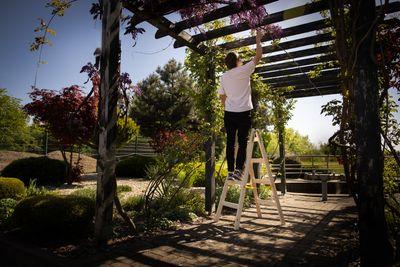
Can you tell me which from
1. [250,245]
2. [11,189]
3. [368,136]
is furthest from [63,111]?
[368,136]

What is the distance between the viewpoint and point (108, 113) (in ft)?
9.82

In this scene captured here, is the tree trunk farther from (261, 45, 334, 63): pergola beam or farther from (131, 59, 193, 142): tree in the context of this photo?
(131, 59, 193, 142): tree

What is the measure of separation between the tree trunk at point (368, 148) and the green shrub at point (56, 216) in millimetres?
2871

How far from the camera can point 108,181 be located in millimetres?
2980

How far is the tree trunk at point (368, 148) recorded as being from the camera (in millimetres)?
2189

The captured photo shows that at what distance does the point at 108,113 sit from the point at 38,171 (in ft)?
23.9

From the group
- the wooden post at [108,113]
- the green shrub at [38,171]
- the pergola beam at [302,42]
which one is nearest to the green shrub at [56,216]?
the wooden post at [108,113]

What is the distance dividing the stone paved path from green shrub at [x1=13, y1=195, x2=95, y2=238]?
2.39 feet

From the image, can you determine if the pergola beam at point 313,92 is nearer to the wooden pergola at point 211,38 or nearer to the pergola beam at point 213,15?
the wooden pergola at point 211,38

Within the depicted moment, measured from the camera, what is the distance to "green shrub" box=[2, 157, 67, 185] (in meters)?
8.82

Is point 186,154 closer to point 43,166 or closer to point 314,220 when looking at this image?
point 314,220

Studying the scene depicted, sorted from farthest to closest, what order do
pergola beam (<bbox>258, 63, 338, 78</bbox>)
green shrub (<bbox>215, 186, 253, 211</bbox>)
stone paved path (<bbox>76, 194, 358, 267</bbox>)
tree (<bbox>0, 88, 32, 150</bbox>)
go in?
tree (<bbox>0, 88, 32, 150</bbox>) < pergola beam (<bbox>258, 63, 338, 78</bbox>) < green shrub (<bbox>215, 186, 253, 211</bbox>) < stone paved path (<bbox>76, 194, 358, 267</bbox>)

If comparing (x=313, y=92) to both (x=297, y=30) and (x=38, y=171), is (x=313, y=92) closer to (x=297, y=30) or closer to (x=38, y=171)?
(x=297, y=30)

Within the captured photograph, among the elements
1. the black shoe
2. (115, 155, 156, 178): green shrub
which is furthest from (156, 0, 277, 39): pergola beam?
(115, 155, 156, 178): green shrub
